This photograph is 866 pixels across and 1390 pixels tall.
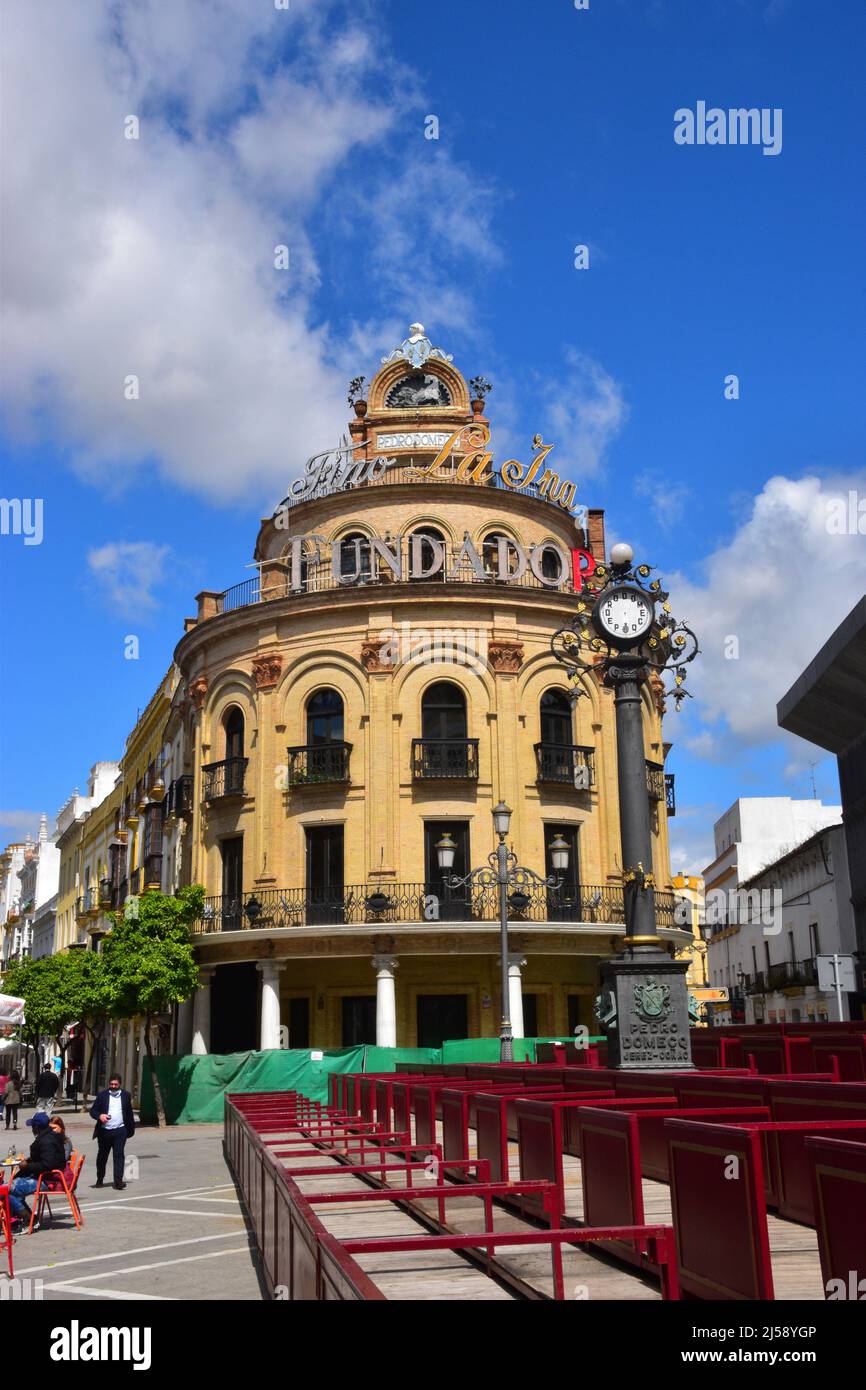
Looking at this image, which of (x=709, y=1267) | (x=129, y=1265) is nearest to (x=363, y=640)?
(x=129, y=1265)

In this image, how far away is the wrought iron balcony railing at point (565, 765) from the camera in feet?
121

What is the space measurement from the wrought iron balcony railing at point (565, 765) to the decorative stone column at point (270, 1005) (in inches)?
369

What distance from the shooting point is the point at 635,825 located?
16531 mm

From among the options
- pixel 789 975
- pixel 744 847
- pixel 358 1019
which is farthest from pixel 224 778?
pixel 744 847

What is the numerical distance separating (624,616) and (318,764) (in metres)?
20.2

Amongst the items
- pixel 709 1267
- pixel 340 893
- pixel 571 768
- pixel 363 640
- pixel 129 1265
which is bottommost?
pixel 129 1265

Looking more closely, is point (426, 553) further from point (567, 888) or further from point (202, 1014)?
point (202, 1014)

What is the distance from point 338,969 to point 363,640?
9.70m

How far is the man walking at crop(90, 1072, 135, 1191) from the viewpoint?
18.3 meters

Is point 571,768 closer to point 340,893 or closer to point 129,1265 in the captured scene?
point 340,893

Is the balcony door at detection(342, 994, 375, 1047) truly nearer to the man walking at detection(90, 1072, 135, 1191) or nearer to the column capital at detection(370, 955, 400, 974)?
the column capital at detection(370, 955, 400, 974)

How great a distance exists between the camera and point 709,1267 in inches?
257

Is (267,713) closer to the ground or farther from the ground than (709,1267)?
farther from the ground

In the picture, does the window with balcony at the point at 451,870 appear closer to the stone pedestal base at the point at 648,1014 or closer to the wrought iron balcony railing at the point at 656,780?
the wrought iron balcony railing at the point at 656,780
